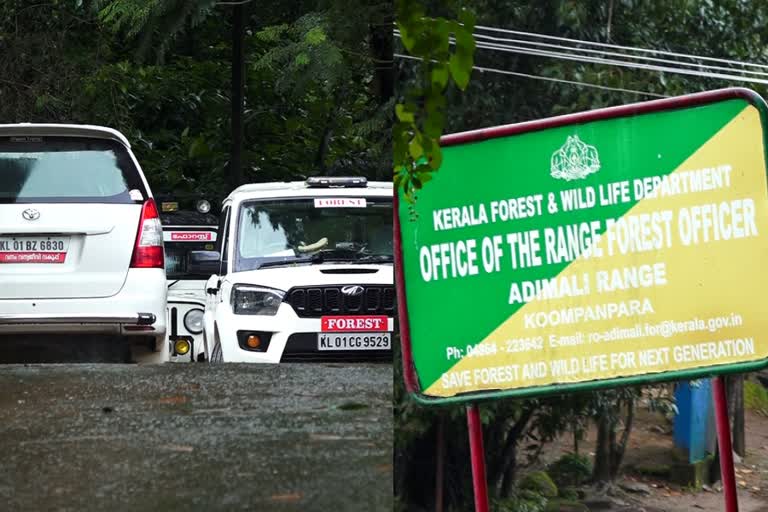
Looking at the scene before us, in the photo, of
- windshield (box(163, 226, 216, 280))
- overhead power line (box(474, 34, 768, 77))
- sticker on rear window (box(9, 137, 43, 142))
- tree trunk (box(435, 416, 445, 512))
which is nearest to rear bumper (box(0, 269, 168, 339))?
sticker on rear window (box(9, 137, 43, 142))

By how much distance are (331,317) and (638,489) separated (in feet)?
17.9

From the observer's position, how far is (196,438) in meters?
6.79

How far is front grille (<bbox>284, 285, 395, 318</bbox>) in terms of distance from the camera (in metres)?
9.44

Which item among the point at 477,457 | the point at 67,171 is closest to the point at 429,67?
the point at 477,457

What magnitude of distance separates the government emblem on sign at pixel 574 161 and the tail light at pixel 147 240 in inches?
201

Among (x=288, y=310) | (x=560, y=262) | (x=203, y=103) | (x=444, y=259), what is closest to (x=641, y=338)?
(x=560, y=262)

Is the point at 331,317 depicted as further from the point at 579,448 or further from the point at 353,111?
the point at 579,448

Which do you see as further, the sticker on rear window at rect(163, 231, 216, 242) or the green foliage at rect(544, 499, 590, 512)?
the sticker on rear window at rect(163, 231, 216, 242)

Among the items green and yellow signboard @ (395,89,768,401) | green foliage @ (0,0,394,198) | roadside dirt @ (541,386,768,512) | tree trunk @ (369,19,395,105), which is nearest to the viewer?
green and yellow signboard @ (395,89,768,401)

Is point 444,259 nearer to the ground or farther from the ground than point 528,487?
farther from the ground

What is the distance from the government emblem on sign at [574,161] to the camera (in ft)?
12.8

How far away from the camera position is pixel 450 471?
4180mm

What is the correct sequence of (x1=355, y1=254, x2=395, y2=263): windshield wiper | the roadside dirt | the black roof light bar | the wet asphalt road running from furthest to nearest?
the black roof light bar, (x1=355, y1=254, x2=395, y2=263): windshield wiper, the wet asphalt road, the roadside dirt

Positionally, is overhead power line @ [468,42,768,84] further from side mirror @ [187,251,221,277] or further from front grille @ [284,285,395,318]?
side mirror @ [187,251,221,277]
